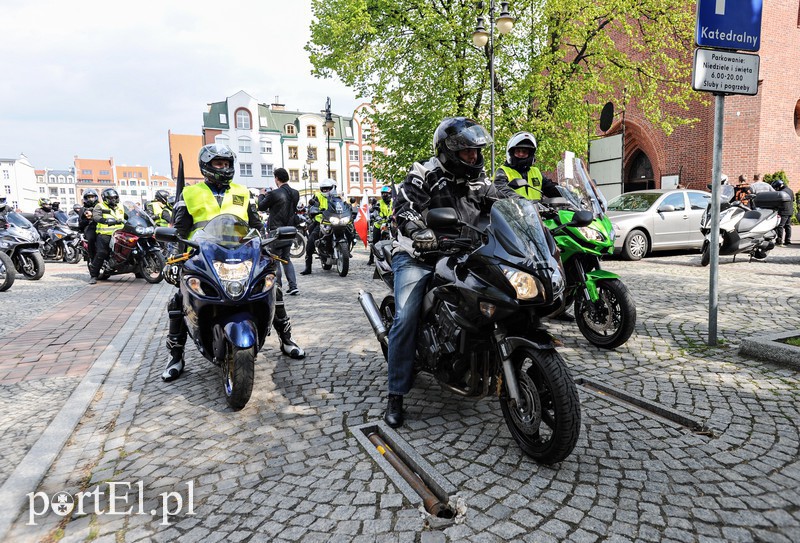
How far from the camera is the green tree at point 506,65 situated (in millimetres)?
15031

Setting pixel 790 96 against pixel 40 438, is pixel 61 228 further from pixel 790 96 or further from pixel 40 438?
pixel 790 96

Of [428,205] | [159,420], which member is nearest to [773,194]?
[428,205]

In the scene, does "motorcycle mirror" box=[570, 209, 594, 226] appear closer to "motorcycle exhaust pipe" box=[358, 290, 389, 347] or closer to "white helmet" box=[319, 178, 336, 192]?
"motorcycle exhaust pipe" box=[358, 290, 389, 347]

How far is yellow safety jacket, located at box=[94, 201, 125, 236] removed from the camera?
10.5m

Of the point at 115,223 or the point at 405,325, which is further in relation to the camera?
the point at 115,223

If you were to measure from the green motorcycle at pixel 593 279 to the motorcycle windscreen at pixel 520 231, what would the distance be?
1.72 m

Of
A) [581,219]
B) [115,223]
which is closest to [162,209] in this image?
[115,223]

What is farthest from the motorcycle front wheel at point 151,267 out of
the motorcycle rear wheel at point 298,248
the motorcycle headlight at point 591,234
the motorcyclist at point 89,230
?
the motorcycle headlight at point 591,234

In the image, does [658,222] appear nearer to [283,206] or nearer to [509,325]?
[283,206]

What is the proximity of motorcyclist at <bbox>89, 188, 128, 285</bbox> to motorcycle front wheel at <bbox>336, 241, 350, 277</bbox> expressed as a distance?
4.59 metres

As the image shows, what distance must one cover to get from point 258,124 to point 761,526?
6541cm

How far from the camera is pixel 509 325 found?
9.12 ft

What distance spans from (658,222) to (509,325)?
10806 mm

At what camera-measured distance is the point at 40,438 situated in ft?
10.7
